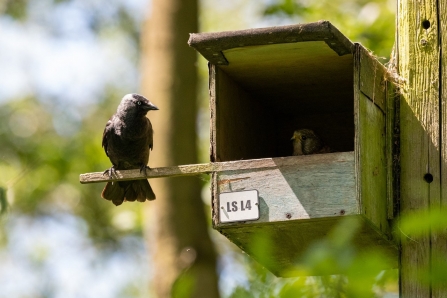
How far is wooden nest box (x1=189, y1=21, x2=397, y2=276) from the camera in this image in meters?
3.38

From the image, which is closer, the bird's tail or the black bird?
the bird's tail

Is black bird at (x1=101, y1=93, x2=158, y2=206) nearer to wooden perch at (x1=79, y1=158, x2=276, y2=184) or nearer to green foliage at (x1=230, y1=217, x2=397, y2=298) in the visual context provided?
wooden perch at (x1=79, y1=158, x2=276, y2=184)

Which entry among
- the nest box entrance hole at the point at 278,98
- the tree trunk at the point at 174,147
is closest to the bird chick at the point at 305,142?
the nest box entrance hole at the point at 278,98

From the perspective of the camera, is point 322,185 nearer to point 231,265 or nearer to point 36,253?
point 231,265

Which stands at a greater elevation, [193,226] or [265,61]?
[265,61]

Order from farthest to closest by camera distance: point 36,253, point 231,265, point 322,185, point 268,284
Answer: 1. point 36,253
2. point 231,265
3. point 322,185
4. point 268,284

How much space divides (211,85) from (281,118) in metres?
1.33

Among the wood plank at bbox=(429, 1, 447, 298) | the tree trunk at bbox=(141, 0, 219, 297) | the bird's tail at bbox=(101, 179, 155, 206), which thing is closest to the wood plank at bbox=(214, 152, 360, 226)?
the wood plank at bbox=(429, 1, 447, 298)

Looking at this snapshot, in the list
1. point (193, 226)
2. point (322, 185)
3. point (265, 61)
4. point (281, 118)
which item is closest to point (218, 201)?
point (322, 185)

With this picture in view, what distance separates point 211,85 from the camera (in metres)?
3.84

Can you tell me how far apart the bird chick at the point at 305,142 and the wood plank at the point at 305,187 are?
125 cm

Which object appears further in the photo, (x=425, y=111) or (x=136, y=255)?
(x=136, y=255)

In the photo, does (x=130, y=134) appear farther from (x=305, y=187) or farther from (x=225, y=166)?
(x=305, y=187)

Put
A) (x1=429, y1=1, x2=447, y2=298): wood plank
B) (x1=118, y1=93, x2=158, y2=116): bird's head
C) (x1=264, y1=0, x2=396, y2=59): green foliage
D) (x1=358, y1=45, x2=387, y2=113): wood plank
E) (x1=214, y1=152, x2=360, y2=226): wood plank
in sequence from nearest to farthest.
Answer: (x1=214, y1=152, x2=360, y2=226): wood plank → (x1=429, y1=1, x2=447, y2=298): wood plank → (x1=358, y1=45, x2=387, y2=113): wood plank → (x1=118, y1=93, x2=158, y2=116): bird's head → (x1=264, y1=0, x2=396, y2=59): green foliage
